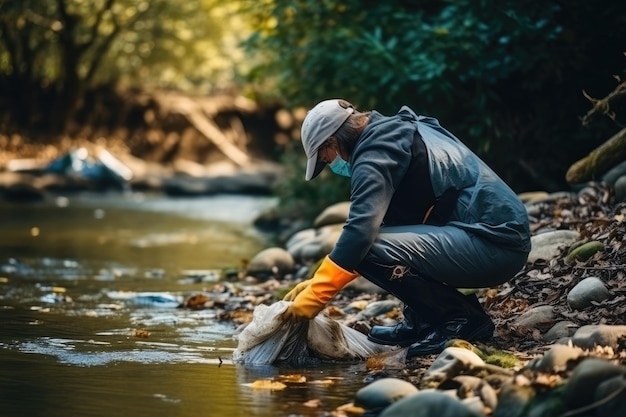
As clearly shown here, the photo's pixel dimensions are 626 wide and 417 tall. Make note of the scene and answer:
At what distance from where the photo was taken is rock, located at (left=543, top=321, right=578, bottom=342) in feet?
20.6

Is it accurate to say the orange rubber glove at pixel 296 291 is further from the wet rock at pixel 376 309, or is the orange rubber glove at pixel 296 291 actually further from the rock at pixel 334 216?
the rock at pixel 334 216

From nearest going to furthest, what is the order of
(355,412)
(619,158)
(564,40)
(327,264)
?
(355,412)
(327,264)
(619,158)
(564,40)

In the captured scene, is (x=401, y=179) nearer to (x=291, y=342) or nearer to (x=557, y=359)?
(x=291, y=342)

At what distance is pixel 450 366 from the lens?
17.4ft

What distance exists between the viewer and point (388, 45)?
11914 mm

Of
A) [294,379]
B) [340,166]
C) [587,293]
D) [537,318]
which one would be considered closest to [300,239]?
[537,318]

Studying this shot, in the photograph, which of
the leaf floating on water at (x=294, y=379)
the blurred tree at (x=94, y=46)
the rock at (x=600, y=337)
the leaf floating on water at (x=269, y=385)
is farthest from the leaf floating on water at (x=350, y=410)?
the blurred tree at (x=94, y=46)

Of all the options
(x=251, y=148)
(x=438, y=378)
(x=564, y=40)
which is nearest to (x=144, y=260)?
(x=564, y=40)

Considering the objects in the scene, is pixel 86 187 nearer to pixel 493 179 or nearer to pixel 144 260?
pixel 144 260

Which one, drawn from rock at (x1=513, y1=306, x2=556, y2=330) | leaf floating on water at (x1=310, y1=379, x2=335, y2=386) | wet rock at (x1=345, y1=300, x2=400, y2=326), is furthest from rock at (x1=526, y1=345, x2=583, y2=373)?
wet rock at (x1=345, y1=300, x2=400, y2=326)

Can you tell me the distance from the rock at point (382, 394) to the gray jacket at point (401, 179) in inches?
35.4

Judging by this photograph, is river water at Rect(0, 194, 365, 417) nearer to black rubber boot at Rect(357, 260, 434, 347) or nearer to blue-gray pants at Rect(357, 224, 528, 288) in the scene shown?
black rubber boot at Rect(357, 260, 434, 347)

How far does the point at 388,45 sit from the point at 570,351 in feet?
23.6

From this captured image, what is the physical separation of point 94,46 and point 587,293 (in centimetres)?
2567
